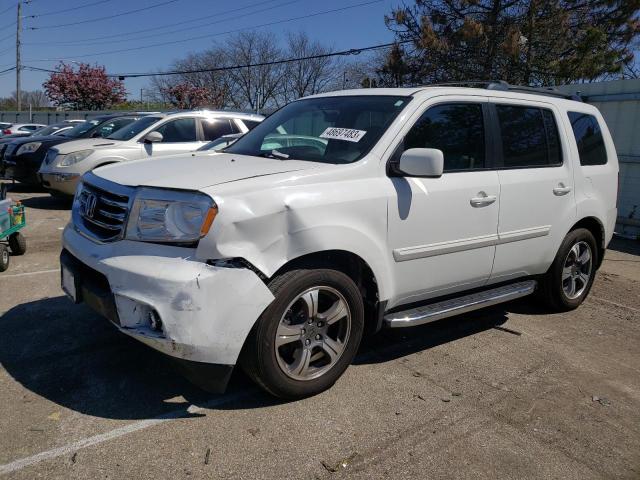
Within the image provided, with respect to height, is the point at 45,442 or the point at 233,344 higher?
the point at 233,344

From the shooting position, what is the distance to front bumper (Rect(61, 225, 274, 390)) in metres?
2.83

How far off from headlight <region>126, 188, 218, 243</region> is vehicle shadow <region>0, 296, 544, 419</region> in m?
0.75

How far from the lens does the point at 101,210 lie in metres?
3.40

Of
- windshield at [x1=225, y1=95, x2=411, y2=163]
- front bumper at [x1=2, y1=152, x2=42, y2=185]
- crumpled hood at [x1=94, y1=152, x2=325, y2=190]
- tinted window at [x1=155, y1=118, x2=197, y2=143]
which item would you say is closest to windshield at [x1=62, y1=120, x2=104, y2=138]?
front bumper at [x1=2, y1=152, x2=42, y2=185]

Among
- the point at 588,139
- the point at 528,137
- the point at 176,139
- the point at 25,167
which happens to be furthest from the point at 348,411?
the point at 25,167

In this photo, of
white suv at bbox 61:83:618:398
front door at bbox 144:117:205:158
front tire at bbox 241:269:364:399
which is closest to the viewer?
white suv at bbox 61:83:618:398

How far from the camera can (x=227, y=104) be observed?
48.5 metres

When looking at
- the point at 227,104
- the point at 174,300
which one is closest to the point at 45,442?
the point at 174,300

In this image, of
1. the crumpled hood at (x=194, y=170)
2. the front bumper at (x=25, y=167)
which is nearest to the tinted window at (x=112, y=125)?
the front bumper at (x=25, y=167)

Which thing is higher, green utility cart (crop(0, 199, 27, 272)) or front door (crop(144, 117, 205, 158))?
front door (crop(144, 117, 205, 158))

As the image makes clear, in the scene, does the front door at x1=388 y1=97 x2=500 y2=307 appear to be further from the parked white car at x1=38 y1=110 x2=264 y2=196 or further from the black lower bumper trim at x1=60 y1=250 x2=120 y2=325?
the parked white car at x1=38 y1=110 x2=264 y2=196

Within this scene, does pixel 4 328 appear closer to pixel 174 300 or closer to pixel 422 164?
pixel 174 300

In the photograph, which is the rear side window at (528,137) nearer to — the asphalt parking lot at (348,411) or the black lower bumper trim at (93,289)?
the asphalt parking lot at (348,411)

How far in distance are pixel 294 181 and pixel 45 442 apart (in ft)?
6.12
